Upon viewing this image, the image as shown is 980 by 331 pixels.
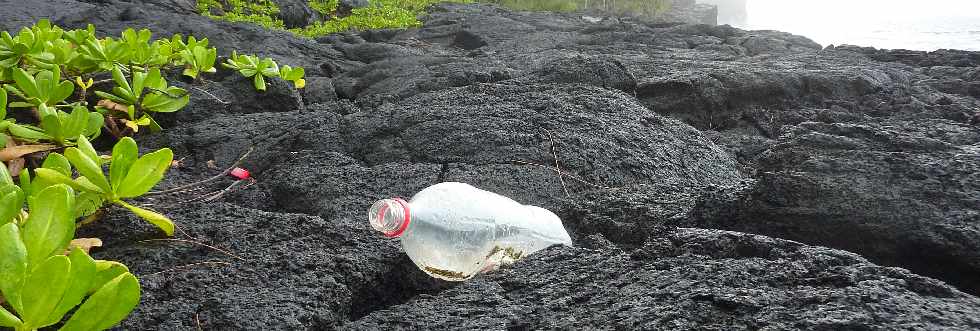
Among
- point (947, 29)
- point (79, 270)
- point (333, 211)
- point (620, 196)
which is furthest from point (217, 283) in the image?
point (947, 29)

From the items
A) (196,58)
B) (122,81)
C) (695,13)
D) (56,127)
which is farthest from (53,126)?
(695,13)

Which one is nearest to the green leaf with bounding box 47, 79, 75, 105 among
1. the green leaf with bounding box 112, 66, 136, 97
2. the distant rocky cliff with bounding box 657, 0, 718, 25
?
the green leaf with bounding box 112, 66, 136, 97

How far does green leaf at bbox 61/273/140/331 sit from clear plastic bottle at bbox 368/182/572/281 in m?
0.53

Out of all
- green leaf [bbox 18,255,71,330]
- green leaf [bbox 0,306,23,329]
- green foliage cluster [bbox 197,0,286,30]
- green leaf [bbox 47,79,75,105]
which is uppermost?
green foliage cluster [bbox 197,0,286,30]

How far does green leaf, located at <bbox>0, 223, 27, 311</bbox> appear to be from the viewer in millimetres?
984

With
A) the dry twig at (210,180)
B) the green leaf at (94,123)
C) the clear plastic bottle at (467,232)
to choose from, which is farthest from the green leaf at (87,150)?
the clear plastic bottle at (467,232)

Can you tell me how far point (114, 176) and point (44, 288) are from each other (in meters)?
0.58

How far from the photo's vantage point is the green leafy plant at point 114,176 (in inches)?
57.0

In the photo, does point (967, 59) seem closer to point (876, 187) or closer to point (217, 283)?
point (876, 187)

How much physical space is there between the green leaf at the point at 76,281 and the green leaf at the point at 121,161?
0.52m

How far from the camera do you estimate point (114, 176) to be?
1.49 metres

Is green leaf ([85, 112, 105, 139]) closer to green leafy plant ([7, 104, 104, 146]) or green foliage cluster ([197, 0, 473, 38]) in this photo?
green leafy plant ([7, 104, 104, 146])

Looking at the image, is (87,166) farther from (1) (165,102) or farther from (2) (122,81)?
(1) (165,102)

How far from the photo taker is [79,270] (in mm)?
1022
